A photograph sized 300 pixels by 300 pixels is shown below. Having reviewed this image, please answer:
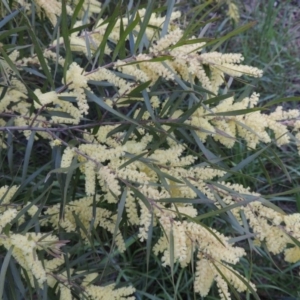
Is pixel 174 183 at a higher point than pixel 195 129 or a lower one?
lower

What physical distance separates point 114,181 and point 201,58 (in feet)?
1.03

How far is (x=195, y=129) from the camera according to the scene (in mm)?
1076

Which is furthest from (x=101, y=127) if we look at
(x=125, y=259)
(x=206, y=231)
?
(x=125, y=259)

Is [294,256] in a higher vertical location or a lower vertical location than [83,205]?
higher

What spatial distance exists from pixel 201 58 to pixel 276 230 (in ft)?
1.28

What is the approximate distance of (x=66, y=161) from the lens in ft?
3.32

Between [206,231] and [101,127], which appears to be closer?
[206,231]

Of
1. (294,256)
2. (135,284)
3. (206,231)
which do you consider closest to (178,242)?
(206,231)

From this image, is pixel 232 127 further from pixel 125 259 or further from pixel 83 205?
pixel 125 259

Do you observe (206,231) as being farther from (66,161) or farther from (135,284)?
(135,284)

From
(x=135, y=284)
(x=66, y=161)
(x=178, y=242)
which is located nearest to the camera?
(x=178, y=242)

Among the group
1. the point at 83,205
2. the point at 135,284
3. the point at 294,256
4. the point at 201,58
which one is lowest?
the point at 135,284

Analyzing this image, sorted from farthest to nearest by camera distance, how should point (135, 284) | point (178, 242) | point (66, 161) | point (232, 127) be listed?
point (135, 284), point (232, 127), point (66, 161), point (178, 242)

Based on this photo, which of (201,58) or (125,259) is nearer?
(201,58)
